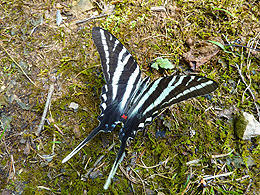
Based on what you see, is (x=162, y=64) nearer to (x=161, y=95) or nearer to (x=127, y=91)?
(x=161, y=95)

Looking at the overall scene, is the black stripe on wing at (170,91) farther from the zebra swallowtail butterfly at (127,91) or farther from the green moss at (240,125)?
the green moss at (240,125)

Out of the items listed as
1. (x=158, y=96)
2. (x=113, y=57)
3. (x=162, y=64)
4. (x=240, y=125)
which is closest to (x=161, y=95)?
(x=158, y=96)

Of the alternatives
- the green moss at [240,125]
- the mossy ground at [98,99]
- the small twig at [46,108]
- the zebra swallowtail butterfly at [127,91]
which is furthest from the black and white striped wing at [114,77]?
the green moss at [240,125]

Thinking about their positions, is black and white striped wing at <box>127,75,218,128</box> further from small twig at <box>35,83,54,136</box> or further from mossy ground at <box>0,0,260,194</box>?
small twig at <box>35,83,54,136</box>

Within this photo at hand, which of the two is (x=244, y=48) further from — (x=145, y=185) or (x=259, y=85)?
(x=145, y=185)

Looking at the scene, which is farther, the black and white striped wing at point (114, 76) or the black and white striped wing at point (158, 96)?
the black and white striped wing at point (114, 76)

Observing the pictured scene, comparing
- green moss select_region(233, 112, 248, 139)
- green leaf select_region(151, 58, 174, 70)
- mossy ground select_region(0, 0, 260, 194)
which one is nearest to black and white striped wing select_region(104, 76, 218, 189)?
mossy ground select_region(0, 0, 260, 194)

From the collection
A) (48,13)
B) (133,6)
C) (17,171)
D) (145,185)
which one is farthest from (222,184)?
(48,13)
